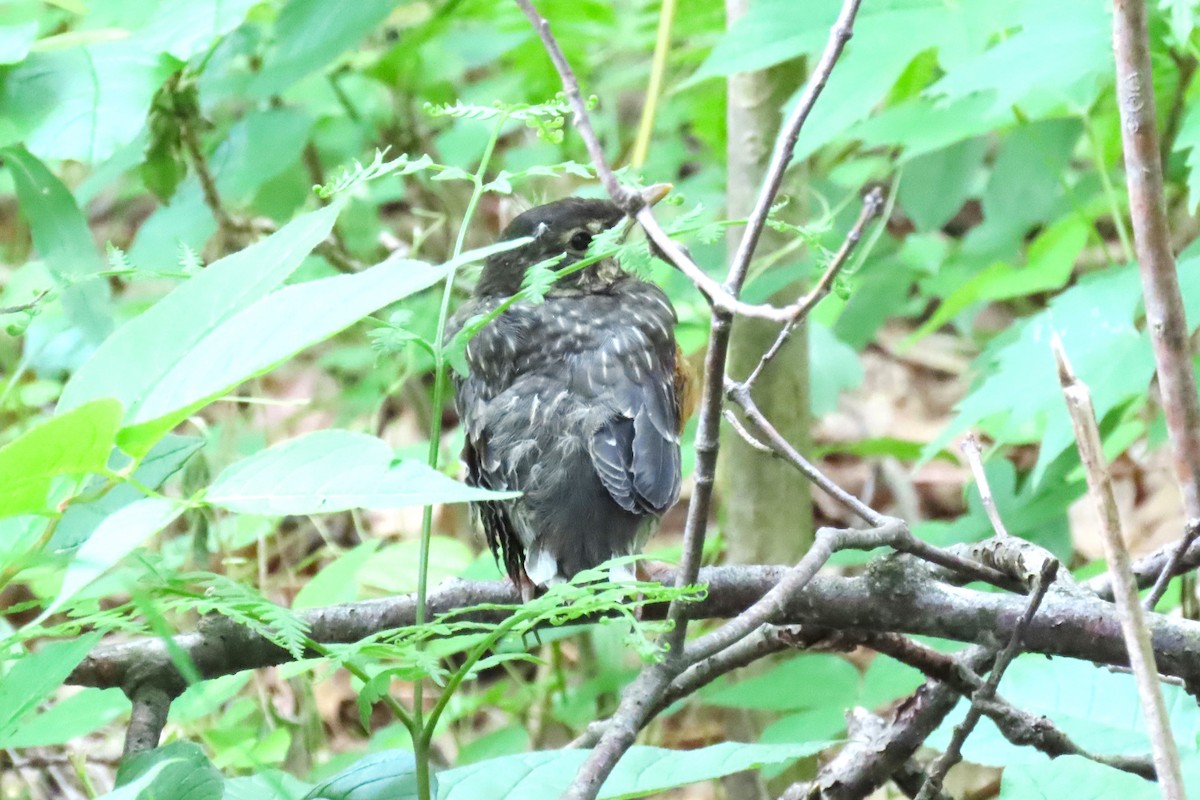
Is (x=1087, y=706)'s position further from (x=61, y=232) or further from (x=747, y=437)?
(x=61, y=232)

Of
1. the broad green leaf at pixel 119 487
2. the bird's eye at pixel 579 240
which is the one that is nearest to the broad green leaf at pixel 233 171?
the bird's eye at pixel 579 240

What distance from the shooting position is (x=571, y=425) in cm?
222

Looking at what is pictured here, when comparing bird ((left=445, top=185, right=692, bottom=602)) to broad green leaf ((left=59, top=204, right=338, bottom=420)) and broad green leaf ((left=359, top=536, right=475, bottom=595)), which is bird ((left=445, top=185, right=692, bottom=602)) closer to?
broad green leaf ((left=359, top=536, right=475, bottom=595))

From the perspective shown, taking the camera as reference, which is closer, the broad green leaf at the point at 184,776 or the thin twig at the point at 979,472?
the broad green leaf at the point at 184,776

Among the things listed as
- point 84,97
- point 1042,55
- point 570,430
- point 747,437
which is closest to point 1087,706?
point 747,437

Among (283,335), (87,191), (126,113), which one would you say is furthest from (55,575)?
(283,335)

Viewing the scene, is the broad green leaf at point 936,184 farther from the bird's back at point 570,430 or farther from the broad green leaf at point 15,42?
the broad green leaf at point 15,42

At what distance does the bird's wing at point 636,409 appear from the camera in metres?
2.14

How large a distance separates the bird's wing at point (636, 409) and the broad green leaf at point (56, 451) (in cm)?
133

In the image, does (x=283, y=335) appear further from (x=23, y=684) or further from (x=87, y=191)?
(x=87, y=191)

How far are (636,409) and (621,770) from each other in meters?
0.97

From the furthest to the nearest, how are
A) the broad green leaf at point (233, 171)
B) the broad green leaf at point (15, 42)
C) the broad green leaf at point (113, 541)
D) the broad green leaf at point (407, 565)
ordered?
1. the broad green leaf at point (233, 171)
2. the broad green leaf at point (407, 565)
3. the broad green leaf at point (15, 42)
4. the broad green leaf at point (113, 541)

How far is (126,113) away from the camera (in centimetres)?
182

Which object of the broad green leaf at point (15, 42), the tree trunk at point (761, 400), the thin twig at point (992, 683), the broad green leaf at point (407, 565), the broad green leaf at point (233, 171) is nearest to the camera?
the thin twig at point (992, 683)
